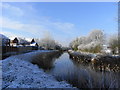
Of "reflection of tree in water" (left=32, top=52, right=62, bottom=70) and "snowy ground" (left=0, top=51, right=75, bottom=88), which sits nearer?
"snowy ground" (left=0, top=51, right=75, bottom=88)

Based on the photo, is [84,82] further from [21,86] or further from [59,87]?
[21,86]

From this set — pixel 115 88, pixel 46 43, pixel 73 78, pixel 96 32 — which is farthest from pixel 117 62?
pixel 46 43

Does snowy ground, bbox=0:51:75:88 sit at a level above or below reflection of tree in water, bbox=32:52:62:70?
above

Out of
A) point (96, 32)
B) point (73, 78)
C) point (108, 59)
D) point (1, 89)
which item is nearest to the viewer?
point (1, 89)

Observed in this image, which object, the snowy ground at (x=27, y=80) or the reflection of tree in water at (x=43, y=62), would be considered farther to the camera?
the reflection of tree in water at (x=43, y=62)

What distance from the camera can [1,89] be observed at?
5.71 meters

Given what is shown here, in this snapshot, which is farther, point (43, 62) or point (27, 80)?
point (43, 62)

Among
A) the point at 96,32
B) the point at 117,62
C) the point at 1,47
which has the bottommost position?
the point at 117,62

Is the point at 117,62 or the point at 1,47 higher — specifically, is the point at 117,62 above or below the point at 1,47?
below

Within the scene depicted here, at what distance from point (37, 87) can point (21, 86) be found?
2.43 ft

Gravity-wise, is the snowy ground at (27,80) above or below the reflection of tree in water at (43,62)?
above

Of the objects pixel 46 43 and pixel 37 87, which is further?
pixel 46 43

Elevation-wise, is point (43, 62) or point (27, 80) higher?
point (27, 80)

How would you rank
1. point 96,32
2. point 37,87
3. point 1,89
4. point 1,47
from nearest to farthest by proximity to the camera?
1. point 1,89
2. point 37,87
3. point 1,47
4. point 96,32
